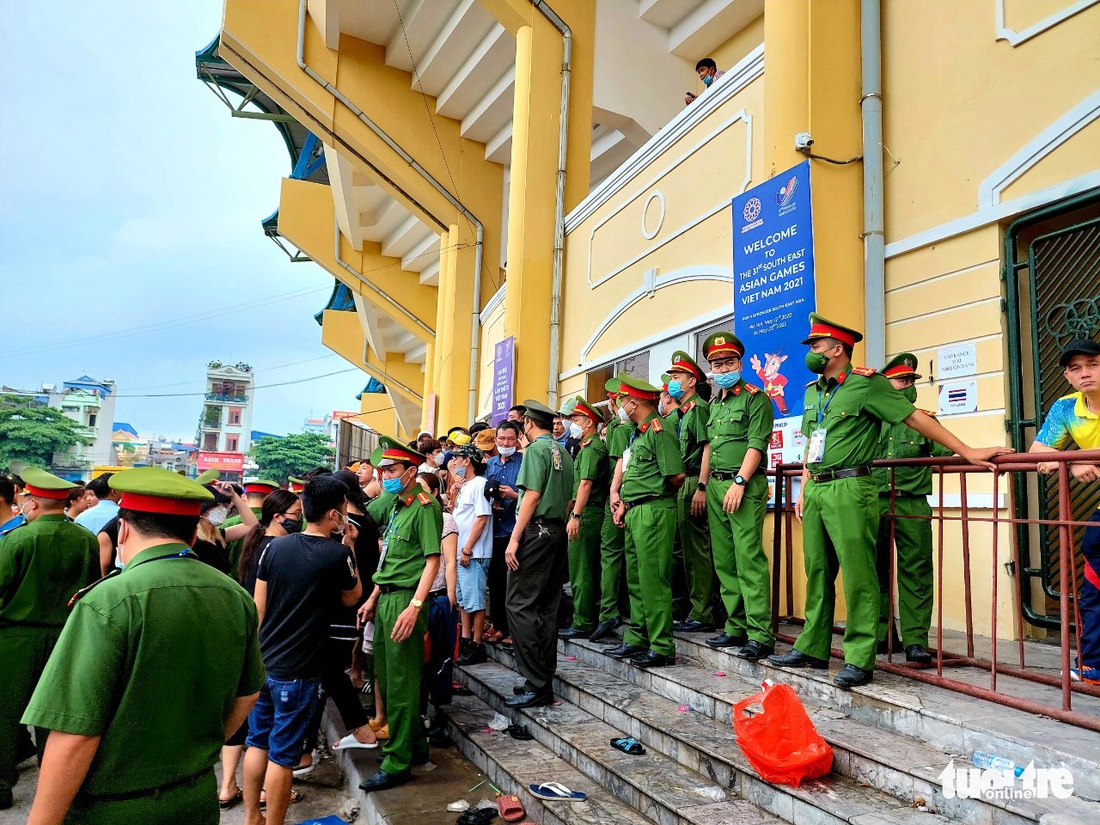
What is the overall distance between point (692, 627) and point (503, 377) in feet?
22.5

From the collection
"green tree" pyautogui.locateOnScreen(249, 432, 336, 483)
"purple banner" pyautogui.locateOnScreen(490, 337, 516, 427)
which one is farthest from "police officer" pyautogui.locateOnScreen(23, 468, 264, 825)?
"green tree" pyautogui.locateOnScreen(249, 432, 336, 483)

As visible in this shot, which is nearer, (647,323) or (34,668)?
(34,668)

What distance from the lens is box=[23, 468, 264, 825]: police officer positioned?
179 centimetres

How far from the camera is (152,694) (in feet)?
6.37

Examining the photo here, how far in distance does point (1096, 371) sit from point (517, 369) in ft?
27.4

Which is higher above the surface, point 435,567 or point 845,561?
point 845,561

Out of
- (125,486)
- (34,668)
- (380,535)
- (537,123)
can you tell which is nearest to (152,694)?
(125,486)

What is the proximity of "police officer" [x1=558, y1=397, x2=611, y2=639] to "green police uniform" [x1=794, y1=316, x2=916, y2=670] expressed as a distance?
2180 mm

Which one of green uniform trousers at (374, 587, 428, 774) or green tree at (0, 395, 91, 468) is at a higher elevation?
green tree at (0, 395, 91, 468)

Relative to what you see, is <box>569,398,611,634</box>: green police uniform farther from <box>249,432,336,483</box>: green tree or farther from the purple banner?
<box>249,432,336,483</box>: green tree

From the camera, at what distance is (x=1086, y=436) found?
3.65 m

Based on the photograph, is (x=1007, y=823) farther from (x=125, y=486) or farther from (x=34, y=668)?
(x=34, y=668)

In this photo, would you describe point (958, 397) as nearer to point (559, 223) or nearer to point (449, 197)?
point (559, 223)
